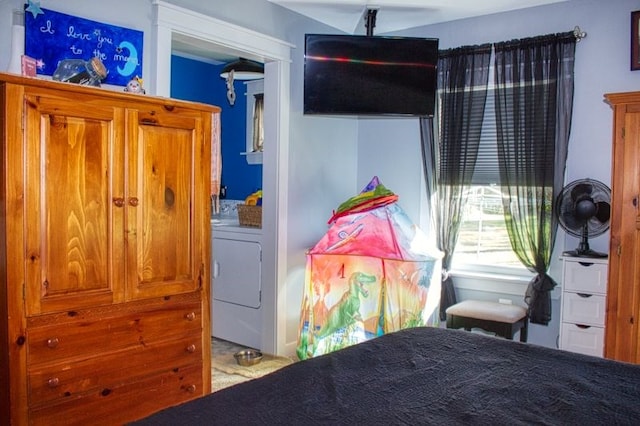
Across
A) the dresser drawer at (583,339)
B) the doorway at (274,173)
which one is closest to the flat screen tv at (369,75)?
the doorway at (274,173)

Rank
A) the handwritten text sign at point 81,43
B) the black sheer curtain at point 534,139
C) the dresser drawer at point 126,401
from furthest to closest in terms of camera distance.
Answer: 1. the black sheer curtain at point 534,139
2. the handwritten text sign at point 81,43
3. the dresser drawer at point 126,401

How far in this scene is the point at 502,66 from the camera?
3896mm

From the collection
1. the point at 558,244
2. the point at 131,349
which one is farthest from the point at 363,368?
the point at 558,244

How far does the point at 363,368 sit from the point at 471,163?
265 centimetres

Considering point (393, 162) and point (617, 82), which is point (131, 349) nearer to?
point (393, 162)

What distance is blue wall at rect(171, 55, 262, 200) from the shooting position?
17.2 ft

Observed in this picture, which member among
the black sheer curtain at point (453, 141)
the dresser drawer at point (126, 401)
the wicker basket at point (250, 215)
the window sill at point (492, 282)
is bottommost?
the dresser drawer at point (126, 401)

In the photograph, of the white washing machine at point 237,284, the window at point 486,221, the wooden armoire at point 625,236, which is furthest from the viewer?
the white washing machine at point 237,284

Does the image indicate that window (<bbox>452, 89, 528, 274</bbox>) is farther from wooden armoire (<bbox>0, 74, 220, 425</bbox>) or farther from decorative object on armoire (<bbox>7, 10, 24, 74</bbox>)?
decorative object on armoire (<bbox>7, 10, 24, 74</bbox>)

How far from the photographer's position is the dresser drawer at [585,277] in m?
3.27

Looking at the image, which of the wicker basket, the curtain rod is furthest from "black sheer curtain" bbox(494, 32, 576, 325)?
the wicker basket

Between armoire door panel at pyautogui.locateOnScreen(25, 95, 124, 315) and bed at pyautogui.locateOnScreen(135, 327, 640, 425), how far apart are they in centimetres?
95

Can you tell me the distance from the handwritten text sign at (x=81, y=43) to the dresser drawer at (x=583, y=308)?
2.84 m

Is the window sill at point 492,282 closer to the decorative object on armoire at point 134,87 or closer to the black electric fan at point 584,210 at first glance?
the black electric fan at point 584,210
